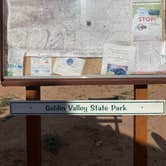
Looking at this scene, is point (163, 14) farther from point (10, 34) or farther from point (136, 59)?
point (10, 34)

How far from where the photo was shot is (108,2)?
490 cm

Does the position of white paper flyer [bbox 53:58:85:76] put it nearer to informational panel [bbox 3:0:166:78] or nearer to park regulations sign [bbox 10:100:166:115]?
informational panel [bbox 3:0:166:78]

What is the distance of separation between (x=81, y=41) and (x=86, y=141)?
2748 mm

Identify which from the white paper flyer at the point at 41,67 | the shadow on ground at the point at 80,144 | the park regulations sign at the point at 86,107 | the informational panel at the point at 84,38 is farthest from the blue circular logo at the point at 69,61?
the shadow on ground at the point at 80,144

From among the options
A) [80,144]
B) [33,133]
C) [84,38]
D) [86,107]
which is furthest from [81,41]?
[80,144]

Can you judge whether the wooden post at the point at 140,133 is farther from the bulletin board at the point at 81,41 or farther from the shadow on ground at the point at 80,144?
the shadow on ground at the point at 80,144

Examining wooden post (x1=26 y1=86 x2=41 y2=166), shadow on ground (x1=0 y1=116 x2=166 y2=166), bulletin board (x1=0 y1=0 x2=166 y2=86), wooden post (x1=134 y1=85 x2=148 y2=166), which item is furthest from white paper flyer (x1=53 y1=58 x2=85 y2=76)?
shadow on ground (x1=0 y1=116 x2=166 y2=166)

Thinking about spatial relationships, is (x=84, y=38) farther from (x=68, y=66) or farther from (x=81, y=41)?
(x=68, y=66)

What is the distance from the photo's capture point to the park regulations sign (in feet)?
15.9

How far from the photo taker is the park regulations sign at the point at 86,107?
15.9 ft

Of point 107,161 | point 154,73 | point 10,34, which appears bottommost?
point 107,161

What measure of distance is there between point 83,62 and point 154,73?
0.63 metres

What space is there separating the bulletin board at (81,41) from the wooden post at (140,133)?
0.39 feet

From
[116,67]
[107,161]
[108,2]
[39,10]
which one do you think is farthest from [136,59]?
[107,161]
